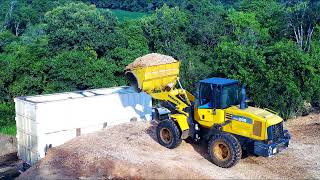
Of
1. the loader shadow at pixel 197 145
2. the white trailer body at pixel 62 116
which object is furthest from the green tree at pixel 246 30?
the loader shadow at pixel 197 145

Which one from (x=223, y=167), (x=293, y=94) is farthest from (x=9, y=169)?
(x=293, y=94)

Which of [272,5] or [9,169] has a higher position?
[272,5]

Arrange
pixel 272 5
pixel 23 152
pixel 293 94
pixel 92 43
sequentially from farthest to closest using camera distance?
pixel 272 5, pixel 92 43, pixel 293 94, pixel 23 152

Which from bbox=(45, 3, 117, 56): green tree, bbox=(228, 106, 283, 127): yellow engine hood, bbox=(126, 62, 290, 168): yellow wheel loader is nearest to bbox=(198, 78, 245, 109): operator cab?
bbox=(126, 62, 290, 168): yellow wheel loader

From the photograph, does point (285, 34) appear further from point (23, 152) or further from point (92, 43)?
point (23, 152)

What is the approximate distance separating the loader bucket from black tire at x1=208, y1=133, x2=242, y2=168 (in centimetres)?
285

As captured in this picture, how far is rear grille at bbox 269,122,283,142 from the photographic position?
12681 millimetres

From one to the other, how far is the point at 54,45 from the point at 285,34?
15.2 metres

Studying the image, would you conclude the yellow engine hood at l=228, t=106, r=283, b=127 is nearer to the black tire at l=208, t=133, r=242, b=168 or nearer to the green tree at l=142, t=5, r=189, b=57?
the black tire at l=208, t=133, r=242, b=168

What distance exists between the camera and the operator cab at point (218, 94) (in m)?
13.0

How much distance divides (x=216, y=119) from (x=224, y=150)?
3.19 ft

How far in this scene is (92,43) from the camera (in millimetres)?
26703

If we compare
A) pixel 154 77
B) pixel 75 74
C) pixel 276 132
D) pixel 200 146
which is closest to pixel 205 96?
pixel 154 77

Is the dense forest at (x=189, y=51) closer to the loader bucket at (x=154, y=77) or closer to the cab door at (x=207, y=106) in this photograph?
the loader bucket at (x=154, y=77)
